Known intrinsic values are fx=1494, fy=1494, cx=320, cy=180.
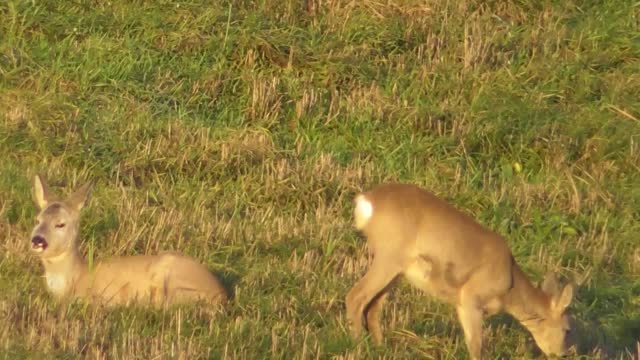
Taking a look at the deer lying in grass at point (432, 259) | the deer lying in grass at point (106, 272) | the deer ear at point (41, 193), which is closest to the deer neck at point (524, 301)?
the deer lying in grass at point (432, 259)

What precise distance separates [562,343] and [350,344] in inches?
49.4

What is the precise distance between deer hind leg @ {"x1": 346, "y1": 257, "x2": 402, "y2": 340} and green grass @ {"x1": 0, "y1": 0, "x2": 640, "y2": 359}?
0.33 feet

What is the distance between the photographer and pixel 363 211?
8.07m

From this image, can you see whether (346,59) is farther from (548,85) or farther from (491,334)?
(491,334)

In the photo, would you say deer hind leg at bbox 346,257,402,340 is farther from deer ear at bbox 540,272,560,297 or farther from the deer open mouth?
the deer open mouth

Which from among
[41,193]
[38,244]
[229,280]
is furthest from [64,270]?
[229,280]

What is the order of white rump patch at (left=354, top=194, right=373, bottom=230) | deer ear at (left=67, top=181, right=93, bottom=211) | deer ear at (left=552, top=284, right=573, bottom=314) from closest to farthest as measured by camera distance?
white rump patch at (left=354, top=194, right=373, bottom=230)
deer ear at (left=552, top=284, right=573, bottom=314)
deer ear at (left=67, top=181, right=93, bottom=211)

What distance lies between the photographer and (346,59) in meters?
12.9

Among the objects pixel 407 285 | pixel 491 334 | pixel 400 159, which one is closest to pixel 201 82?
pixel 400 159

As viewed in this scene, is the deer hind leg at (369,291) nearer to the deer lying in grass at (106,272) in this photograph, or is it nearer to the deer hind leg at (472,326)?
the deer hind leg at (472,326)

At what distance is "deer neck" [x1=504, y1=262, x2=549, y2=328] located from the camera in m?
8.12

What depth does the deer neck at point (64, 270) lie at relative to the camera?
8.65 meters

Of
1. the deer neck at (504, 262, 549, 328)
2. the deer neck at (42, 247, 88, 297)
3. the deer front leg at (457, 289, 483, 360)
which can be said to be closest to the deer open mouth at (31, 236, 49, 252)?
the deer neck at (42, 247, 88, 297)

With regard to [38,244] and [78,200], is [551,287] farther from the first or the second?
[38,244]
